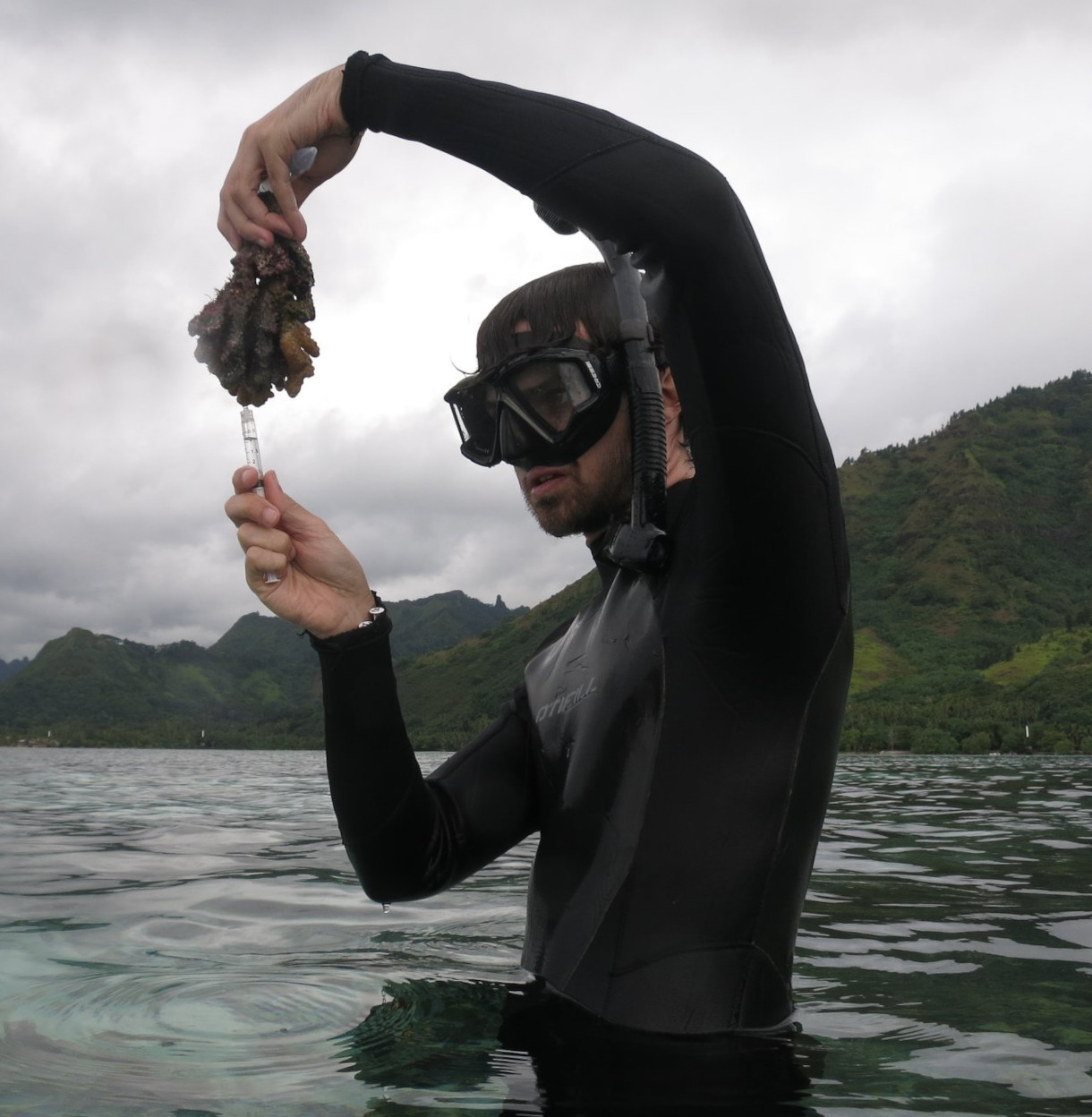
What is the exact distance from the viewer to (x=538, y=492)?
2.64 m

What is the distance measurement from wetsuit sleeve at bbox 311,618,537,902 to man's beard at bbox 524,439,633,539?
49cm

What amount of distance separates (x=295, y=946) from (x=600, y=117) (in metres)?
3.29

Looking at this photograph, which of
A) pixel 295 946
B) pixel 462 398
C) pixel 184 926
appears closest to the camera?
pixel 462 398

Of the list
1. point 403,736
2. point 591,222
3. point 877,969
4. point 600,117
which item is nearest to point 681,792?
point 403,736

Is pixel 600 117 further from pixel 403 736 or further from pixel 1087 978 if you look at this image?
pixel 1087 978

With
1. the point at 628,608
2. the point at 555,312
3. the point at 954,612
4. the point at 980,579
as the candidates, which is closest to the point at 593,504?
the point at 628,608

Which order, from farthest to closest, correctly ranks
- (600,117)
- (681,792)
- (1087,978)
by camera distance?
(1087,978)
(681,792)
(600,117)

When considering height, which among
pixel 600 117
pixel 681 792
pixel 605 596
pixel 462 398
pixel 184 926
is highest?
pixel 600 117

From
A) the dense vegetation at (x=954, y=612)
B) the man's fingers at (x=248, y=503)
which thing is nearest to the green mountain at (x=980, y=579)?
the dense vegetation at (x=954, y=612)

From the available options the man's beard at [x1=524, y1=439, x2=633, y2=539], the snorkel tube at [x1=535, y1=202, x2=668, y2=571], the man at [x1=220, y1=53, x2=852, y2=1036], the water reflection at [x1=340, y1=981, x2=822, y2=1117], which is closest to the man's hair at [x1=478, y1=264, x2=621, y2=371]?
the man at [x1=220, y1=53, x2=852, y2=1036]

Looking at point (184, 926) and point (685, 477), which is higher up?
point (685, 477)

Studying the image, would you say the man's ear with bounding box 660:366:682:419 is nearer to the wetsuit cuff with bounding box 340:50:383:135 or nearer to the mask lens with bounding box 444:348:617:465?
the mask lens with bounding box 444:348:617:465

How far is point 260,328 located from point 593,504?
95 centimetres

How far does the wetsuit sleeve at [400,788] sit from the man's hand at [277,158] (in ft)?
2.91
